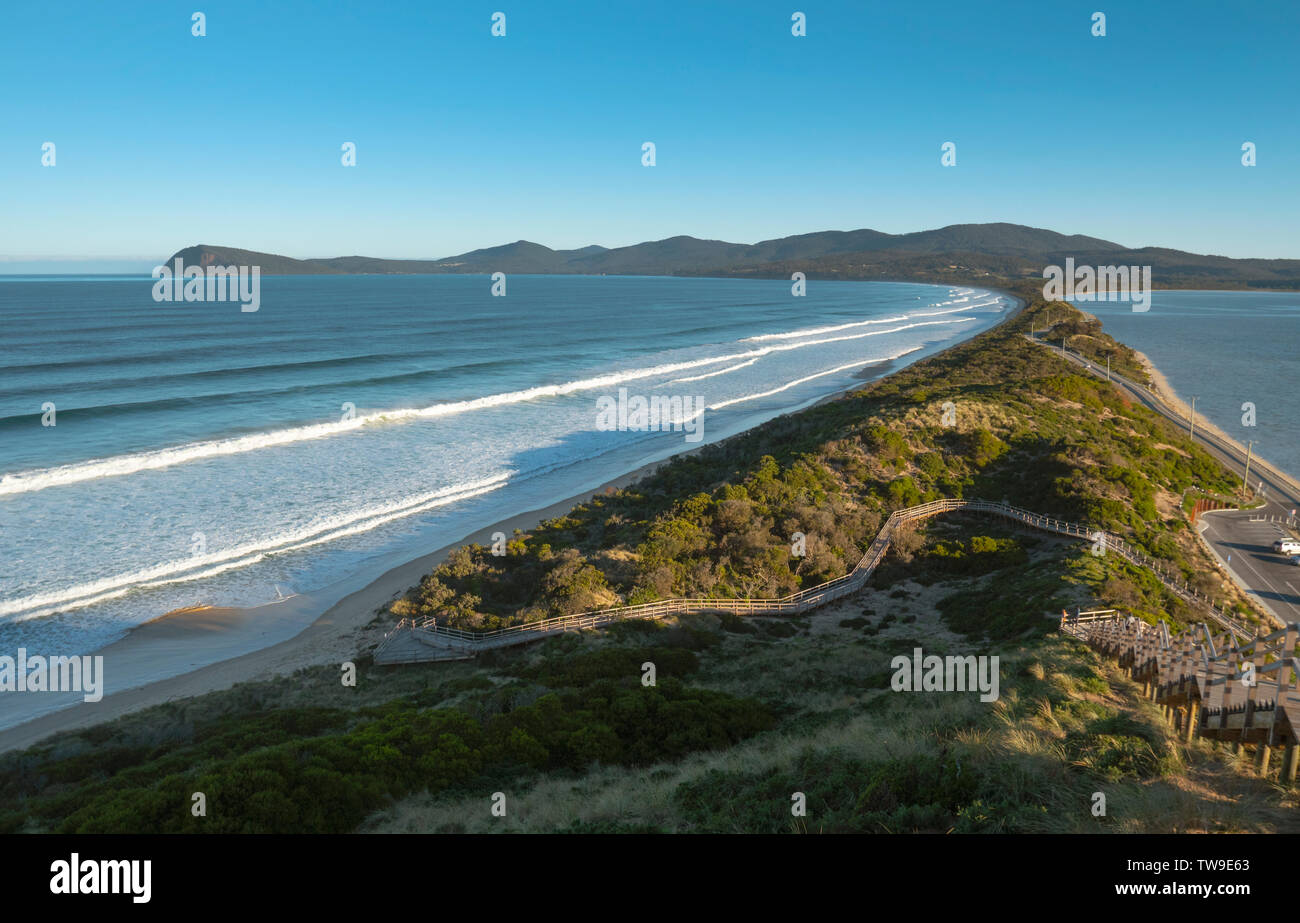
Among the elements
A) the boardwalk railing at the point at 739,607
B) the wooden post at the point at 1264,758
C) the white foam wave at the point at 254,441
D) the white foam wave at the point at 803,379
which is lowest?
the boardwalk railing at the point at 739,607

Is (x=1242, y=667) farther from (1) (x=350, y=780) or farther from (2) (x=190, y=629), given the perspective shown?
(2) (x=190, y=629)

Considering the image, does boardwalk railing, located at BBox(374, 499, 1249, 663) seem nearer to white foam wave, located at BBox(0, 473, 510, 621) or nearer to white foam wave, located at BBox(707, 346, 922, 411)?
white foam wave, located at BBox(0, 473, 510, 621)

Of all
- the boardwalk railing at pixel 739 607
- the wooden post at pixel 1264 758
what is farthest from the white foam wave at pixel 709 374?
the wooden post at pixel 1264 758

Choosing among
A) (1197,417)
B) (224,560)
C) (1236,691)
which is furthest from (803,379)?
(1236,691)

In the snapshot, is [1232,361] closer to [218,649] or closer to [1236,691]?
[1236,691]

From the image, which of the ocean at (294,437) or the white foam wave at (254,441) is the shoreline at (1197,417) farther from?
the white foam wave at (254,441)
